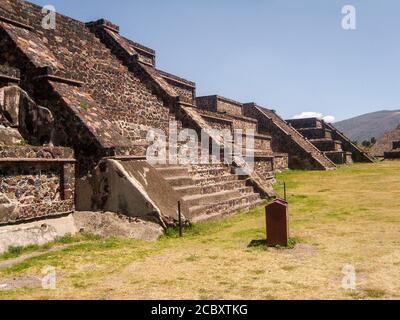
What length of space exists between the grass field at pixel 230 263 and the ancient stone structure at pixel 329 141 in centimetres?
2223

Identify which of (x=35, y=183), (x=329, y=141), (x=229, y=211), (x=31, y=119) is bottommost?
(x=229, y=211)

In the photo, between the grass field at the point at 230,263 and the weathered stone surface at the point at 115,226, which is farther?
the weathered stone surface at the point at 115,226

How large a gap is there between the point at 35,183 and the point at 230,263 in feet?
15.0

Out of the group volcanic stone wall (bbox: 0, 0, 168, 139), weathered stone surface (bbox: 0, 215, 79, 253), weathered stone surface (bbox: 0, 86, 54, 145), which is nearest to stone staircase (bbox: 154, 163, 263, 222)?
volcanic stone wall (bbox: 0, 0, 168, 139)

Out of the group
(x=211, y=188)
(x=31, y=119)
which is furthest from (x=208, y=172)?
(x=31, y=119)

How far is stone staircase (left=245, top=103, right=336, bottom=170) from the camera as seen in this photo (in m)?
28.6

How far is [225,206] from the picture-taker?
11781 mm

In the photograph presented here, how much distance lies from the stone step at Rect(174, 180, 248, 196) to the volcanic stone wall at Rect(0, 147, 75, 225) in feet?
10.00

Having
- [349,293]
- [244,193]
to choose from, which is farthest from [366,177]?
[349,293]

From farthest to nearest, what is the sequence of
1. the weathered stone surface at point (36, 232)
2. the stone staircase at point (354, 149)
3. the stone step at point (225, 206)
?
the stone staircase at point (354, 149) < the stone step at point (225, 206) < the weathered stone surface at point (36, 232)

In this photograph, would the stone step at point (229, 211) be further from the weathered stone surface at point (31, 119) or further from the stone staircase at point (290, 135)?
the stone staircase at point (290, 135)

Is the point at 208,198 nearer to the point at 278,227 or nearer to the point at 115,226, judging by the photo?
the point at 115,226

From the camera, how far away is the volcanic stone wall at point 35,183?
306 inches

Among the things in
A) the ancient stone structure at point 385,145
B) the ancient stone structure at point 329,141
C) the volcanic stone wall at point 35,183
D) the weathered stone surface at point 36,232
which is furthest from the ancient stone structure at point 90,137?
the ancient stone structure at point 385,145
